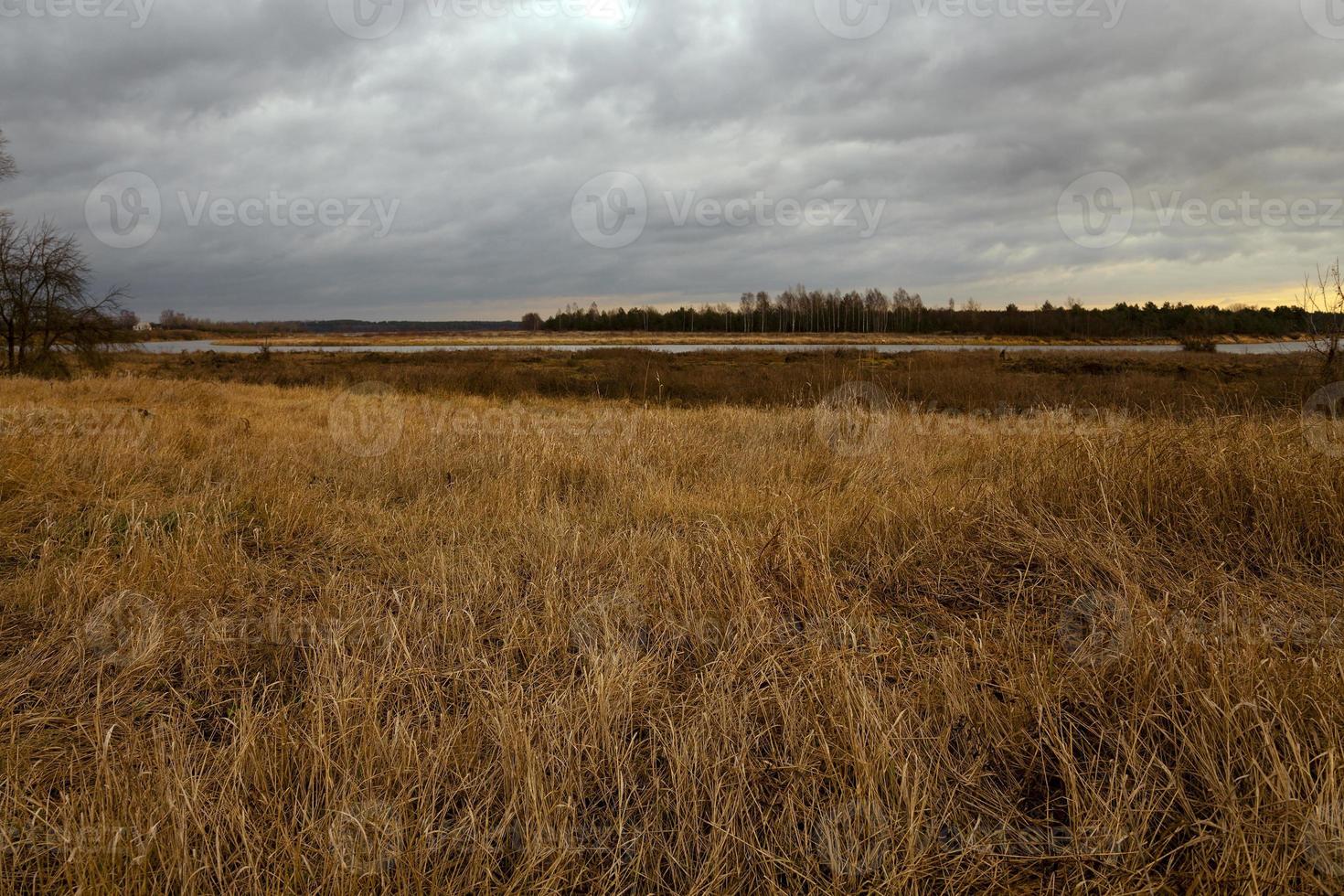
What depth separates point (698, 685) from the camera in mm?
2916

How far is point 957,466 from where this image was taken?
6.87m

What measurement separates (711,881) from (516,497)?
159 inches

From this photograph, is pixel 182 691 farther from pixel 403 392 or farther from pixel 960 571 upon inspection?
pixel 403 392

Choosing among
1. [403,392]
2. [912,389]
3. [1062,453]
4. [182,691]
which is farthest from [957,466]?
[403,392]
